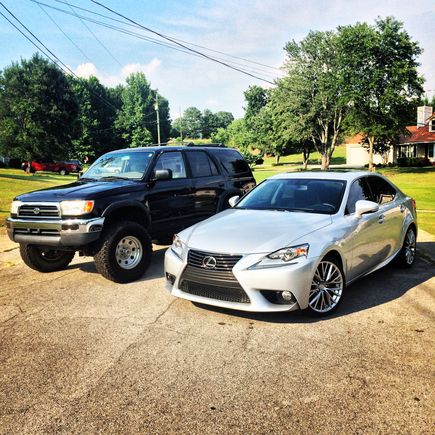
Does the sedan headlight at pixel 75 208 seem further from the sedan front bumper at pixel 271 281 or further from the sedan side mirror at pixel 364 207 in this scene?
the sedan side mirror at pixel 364 207

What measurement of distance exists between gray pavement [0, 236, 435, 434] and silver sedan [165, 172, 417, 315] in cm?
33

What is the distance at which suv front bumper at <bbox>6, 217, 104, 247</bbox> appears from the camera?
Result: 18.8 feet

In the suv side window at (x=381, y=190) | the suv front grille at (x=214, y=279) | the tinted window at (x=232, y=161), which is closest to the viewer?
the suv front grille at (x=214, y=279)

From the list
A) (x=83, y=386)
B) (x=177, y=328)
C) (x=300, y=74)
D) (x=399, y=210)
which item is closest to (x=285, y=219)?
(x=177, y=328)

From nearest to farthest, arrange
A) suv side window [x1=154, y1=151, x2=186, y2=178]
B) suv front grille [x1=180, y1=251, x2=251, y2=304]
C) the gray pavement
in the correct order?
1. the gray pavement
2. suv front grille [x1=180, y1=251, x2=251, y2=304]
3. suv side window [x1=154, y1=151, x2=186, y2=178]

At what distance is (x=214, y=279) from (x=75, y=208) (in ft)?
7.99

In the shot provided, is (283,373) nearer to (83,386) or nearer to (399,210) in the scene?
(83,386)

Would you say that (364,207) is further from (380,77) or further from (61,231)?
(380,77)

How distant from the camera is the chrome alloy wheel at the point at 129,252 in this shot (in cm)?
624

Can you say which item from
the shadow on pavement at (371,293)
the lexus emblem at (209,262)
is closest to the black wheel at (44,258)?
the shadow on pavement at (371,293)

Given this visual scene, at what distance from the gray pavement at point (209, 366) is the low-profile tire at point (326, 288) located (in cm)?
14

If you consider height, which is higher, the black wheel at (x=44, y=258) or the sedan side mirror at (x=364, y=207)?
the sedan side mirror at (x=364, y=207)

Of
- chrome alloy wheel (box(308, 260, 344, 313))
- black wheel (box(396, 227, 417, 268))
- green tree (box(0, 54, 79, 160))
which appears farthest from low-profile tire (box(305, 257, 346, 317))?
green tree (box(0, 54, 79, 160))

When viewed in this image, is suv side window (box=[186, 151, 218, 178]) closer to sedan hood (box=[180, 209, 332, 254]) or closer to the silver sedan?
the silver sedan
